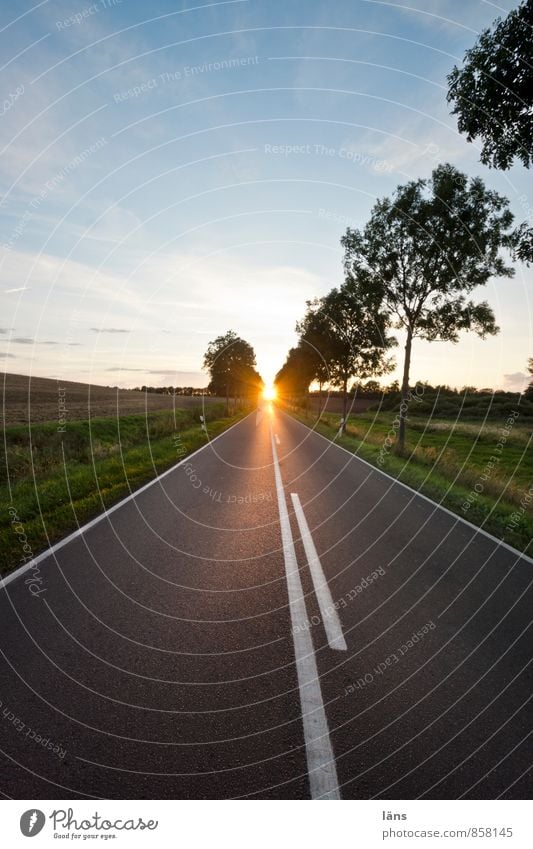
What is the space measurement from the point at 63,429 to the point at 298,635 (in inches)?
809

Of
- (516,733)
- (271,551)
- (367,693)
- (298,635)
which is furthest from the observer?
(271,551)

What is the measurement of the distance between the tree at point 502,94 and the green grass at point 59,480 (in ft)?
32.4

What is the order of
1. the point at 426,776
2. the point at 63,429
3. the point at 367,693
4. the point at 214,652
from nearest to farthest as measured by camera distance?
the point at 426,776, the point at 367,693, the point at 214,652, the point at 63,429

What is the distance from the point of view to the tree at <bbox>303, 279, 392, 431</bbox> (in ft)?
101

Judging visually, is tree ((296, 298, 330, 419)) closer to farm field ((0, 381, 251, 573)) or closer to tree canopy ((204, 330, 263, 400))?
tree canopy ((204, 330, 263, 400))

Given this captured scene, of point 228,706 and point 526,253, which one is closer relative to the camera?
point 228,706

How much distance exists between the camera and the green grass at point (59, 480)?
750 cm

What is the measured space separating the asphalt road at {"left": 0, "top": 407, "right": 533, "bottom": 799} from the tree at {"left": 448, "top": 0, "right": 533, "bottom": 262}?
7.04m

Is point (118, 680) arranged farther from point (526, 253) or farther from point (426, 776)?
point (526, 253)

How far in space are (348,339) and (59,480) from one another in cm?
2697

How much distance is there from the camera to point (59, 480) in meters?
11.7

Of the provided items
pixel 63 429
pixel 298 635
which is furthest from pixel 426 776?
pixel 63 429

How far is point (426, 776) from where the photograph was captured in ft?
9.07

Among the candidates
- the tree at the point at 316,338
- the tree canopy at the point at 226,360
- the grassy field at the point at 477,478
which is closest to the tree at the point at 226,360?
the tree canopy at the point at 226,360
